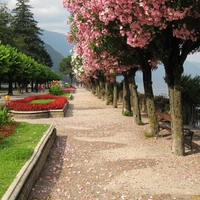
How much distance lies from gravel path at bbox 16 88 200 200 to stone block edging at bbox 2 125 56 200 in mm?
226

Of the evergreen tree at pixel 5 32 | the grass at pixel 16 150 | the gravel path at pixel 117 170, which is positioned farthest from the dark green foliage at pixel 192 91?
the evergreen tree at pixel 5 32

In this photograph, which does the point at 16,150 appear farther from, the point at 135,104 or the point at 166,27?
the point at 135,104

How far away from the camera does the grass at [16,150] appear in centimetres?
616

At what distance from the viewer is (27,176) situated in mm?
6090

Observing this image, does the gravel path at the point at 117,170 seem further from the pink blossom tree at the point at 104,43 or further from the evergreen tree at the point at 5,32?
the evergreen tree at the point at 5,32

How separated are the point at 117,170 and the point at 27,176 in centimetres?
253

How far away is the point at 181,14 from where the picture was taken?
659 centimetres

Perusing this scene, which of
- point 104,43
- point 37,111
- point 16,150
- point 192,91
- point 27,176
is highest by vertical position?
point 104,43

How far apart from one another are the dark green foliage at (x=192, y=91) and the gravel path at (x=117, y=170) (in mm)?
3229

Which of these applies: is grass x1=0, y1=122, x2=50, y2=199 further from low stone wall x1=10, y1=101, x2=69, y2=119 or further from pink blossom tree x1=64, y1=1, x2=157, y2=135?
low stone wall x1=10, y1=101, x2=69, y2=119

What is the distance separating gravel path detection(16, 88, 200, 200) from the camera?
6152 mm

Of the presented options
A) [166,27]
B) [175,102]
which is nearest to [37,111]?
[175,102]

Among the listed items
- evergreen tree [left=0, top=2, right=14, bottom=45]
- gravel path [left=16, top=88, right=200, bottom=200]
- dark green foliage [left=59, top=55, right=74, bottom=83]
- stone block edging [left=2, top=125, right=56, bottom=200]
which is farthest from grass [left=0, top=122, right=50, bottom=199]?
dark green foliage [left=59, top=55, right=74, bottom=83]

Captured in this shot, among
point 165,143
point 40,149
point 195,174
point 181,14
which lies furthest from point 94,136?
point 181,14
